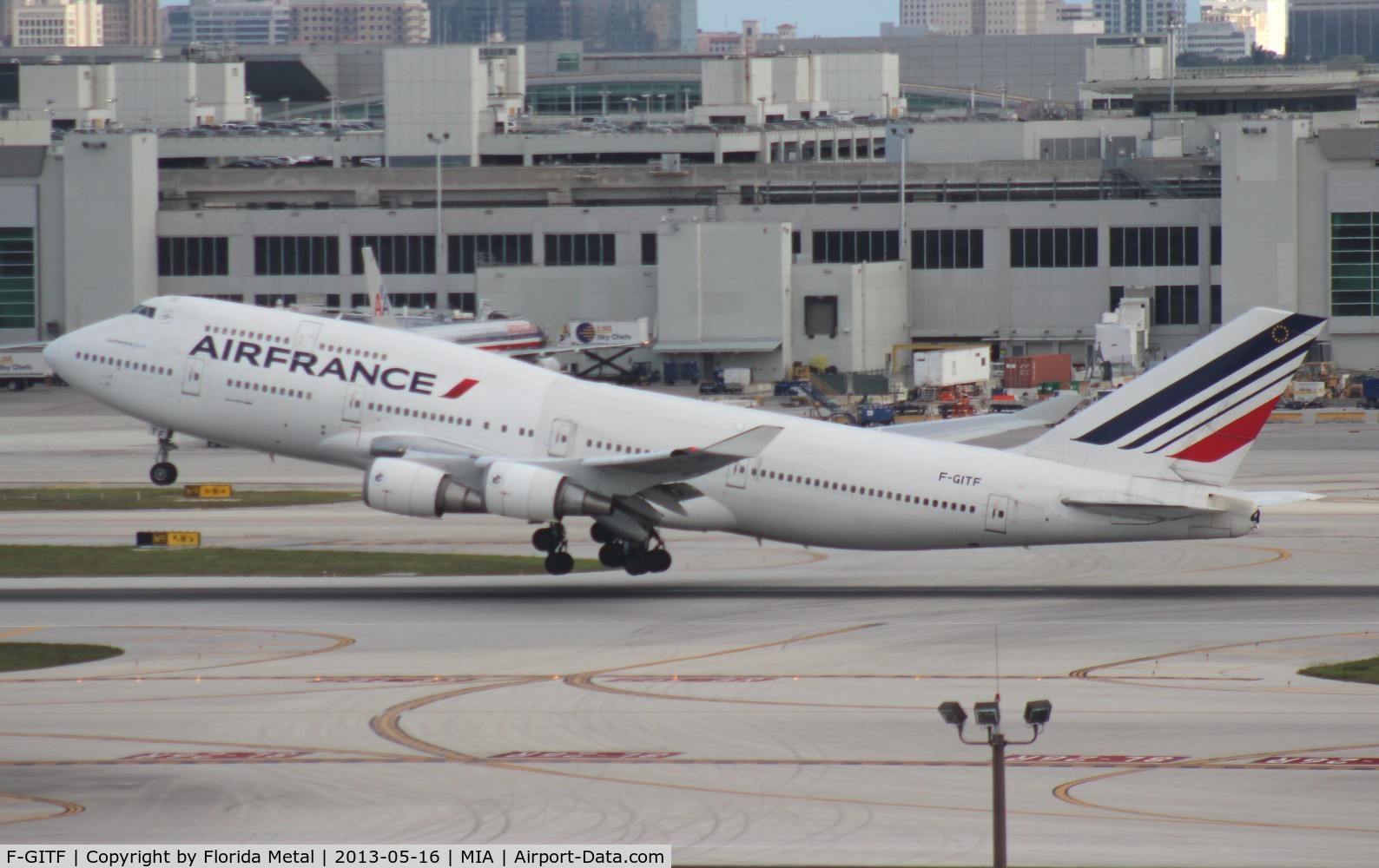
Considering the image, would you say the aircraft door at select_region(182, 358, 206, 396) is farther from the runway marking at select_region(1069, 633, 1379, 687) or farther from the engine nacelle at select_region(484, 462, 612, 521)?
the runway marking at select_region(1069, 633, 1379, 687)

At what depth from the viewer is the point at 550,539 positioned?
50844mm

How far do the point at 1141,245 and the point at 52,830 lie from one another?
111 metres

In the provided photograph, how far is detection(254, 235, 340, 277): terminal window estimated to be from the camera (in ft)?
441

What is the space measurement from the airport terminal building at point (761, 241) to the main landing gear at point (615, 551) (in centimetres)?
7376

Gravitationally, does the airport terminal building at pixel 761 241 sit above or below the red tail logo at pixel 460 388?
above

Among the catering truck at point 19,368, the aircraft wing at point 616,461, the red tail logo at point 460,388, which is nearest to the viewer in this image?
the aircraft wing at point 616,461

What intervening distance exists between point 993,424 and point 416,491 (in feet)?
56.7

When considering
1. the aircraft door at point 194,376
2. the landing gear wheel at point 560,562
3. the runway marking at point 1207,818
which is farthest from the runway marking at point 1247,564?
the aircraft door at point 194,376

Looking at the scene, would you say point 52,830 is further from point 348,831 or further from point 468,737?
point 468,737

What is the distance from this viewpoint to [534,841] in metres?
27.5

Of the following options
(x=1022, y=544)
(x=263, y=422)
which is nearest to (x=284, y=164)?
(x=263, y=422)

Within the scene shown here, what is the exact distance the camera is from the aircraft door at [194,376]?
2125 inches

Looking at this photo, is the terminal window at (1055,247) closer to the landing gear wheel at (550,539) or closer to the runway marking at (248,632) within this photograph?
the landing gear wheel at (550,539)

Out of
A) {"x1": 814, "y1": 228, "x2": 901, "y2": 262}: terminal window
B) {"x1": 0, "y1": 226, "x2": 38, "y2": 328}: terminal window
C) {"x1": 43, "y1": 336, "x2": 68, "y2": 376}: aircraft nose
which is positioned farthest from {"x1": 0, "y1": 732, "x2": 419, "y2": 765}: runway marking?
{"x1": 814, "y1": 228, "x2": 901, "y2": 262}: terminal window
